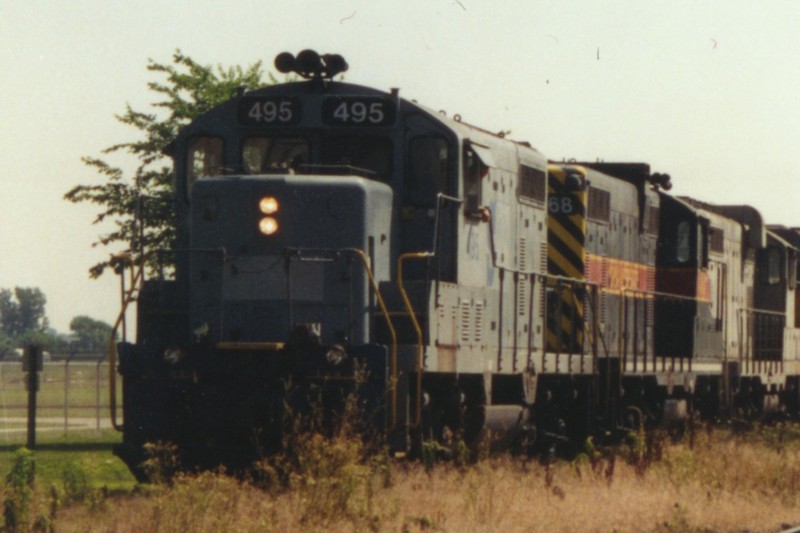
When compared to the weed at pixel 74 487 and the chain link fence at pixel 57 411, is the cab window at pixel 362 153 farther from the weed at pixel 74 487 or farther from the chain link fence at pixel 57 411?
the chain link fence at pixel 57 411

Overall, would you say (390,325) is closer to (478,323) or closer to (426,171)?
(426,171)

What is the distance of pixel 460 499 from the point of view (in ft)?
44.0

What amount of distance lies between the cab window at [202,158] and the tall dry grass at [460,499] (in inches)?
132

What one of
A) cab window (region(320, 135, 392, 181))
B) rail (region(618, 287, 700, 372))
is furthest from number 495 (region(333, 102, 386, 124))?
rail (region(618, 287, 700, 372))

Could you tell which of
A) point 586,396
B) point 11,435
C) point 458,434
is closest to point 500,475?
point 458,434

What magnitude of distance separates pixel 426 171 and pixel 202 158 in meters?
2.28

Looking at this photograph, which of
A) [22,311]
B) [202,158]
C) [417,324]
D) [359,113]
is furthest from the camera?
[22,311]

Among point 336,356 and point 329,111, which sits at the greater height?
point 329,111

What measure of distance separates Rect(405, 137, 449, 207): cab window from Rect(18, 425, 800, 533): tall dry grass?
2.59 metres

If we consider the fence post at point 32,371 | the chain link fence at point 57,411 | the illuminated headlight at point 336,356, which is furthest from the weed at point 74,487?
the chain link fence at point 57,411

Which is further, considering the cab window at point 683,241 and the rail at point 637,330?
the cab window at point 683,241

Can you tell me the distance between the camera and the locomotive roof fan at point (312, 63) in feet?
49.2

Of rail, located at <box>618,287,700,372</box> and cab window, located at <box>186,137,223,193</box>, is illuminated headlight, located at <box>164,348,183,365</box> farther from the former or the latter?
rail, located at <box>618,287,700,372</box>

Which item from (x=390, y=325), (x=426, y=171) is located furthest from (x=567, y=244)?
(x=390, y=325)
